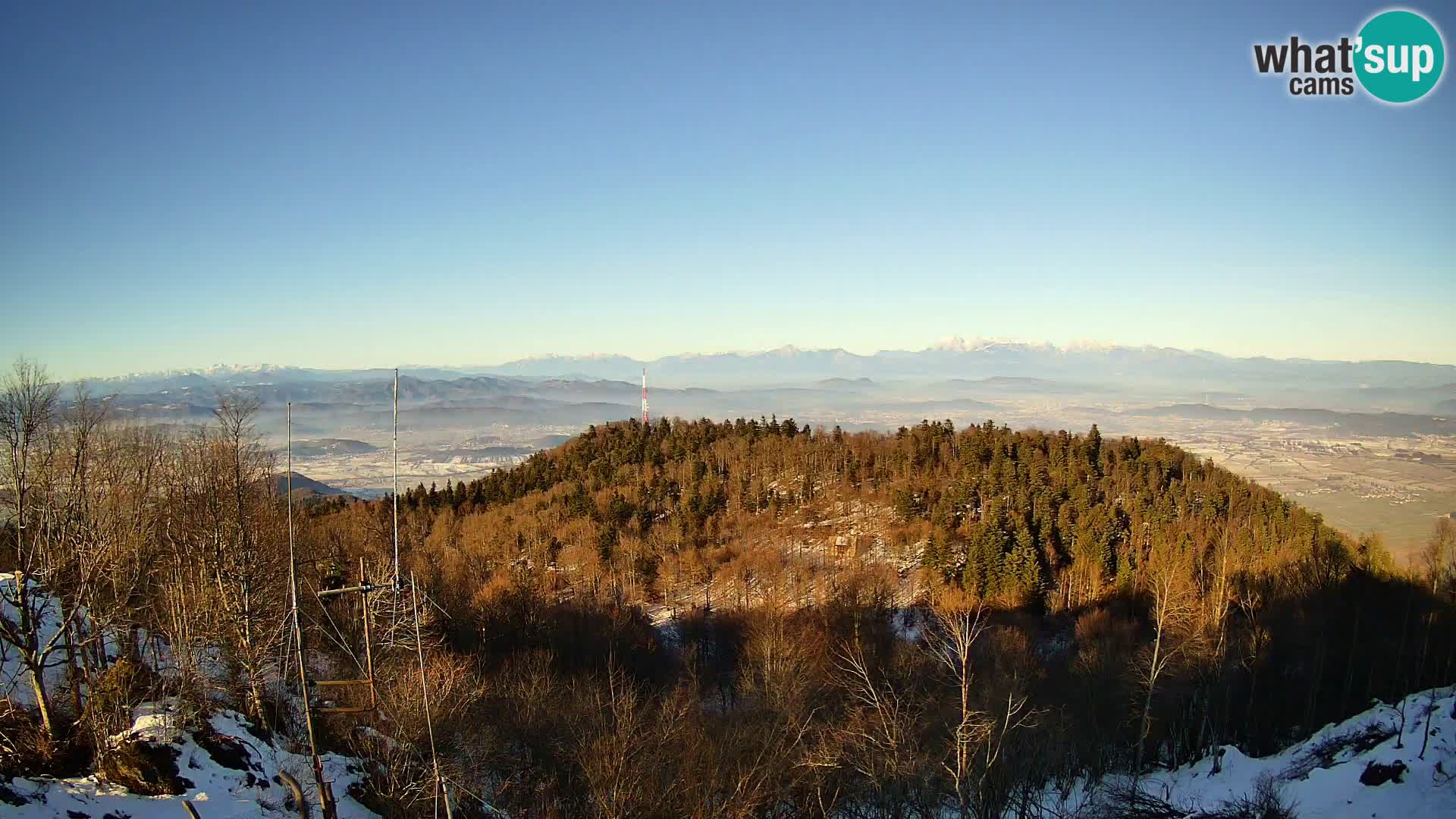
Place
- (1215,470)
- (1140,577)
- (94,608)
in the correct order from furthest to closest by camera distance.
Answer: (1215,470)
(1140,577)
(94,608)

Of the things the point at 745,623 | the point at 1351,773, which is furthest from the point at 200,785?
the point at 1351,773

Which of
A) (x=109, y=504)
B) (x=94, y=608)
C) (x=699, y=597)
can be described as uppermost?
(x=109, y=504)

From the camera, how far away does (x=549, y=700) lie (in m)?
21.6

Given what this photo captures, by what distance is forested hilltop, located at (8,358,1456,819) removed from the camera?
16344mm

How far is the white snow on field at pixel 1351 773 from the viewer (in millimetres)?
20844

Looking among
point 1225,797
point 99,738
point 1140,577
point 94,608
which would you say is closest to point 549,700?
point 99,738

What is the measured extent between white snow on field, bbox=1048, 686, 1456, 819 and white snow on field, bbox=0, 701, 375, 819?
18.8 m

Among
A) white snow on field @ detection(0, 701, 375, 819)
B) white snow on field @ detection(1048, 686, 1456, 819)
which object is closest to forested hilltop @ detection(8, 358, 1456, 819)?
white snow on field @ detection(0, 701, 375, 819)

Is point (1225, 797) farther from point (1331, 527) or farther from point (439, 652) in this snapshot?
point (1331, 527)

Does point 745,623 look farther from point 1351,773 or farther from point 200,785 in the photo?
point 200,785

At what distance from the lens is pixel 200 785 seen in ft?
46.4

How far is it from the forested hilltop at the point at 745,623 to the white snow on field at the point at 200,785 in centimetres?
73

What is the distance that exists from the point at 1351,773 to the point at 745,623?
24.0m

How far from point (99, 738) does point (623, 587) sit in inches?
1306
